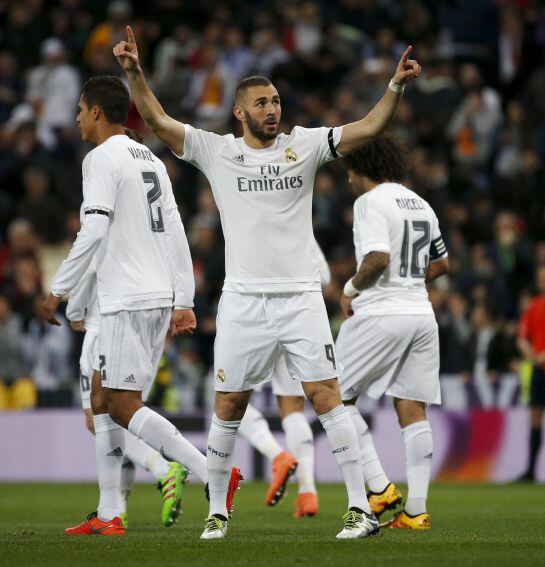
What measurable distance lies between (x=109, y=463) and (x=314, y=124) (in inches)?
410

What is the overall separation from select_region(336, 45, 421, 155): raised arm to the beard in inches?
14.7

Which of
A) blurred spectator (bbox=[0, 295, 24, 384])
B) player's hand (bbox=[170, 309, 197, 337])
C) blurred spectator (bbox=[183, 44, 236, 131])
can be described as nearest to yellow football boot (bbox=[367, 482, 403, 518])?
player's hand (bbox=[170, 309, 197, 337])

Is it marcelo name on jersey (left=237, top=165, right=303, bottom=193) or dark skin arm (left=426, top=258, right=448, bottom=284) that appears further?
dark skin arm (left=426, top=258, right=448, bottom=284)

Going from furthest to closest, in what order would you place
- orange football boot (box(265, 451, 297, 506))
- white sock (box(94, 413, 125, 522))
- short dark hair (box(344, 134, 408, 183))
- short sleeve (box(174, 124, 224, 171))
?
1. orange football boot (box(265, 451, 297, 506))
2. short dark hair (box(344, 134, 408, 183))
3. white sock (box(94, 413, 125, 522))
4. short sleeve (box(174, 124, 224, 171))

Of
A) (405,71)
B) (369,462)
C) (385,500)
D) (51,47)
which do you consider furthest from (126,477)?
(51,47)

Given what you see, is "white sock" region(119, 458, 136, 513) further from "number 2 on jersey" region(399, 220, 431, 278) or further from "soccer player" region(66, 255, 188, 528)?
"number 2 on jersey" region(399, 220, 431, 278)

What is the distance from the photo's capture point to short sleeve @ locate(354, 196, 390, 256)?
8188 mm

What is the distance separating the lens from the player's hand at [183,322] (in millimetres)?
7789

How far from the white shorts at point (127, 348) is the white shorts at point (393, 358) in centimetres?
130

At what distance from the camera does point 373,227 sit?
8234 mm

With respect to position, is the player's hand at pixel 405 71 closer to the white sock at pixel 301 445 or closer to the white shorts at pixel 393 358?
the white shorts at pixel 393 358

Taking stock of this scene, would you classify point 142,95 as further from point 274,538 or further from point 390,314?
point 274,538

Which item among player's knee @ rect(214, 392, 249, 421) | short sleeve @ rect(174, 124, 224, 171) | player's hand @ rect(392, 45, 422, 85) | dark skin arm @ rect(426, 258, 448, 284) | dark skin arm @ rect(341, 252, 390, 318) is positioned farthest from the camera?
dark skin arm @ rect(426, 258, 448, 284)

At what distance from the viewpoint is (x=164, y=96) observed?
61.9ft
